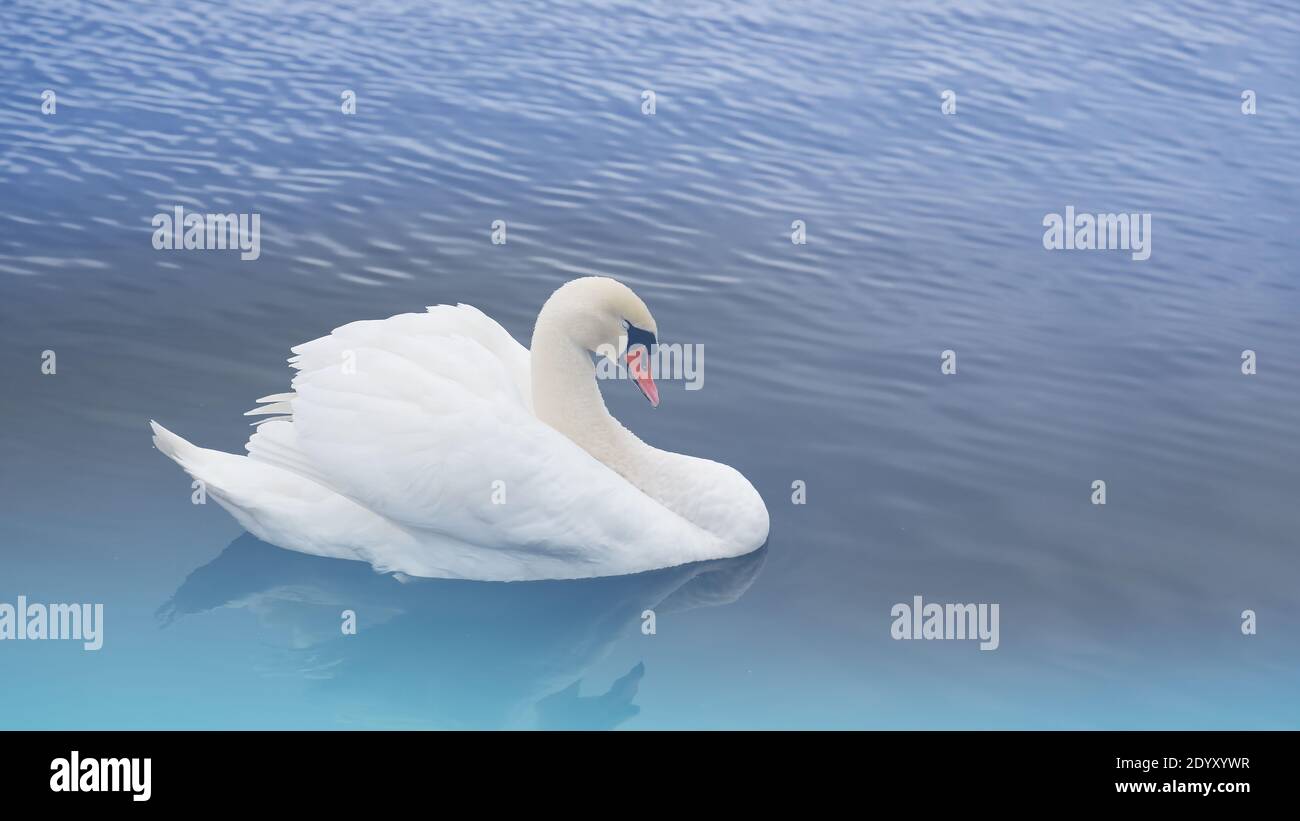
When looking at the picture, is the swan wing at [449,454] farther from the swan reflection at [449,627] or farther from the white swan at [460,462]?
the swan reflection at [449,627]

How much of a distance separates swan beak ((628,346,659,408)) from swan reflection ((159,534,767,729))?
887 mm

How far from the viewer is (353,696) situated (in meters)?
7.12

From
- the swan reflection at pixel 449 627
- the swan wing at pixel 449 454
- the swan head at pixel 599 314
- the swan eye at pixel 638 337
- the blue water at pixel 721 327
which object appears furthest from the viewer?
the swan eye at pixel 638 337

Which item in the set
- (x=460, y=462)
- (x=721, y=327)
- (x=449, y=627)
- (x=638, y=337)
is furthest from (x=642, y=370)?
(x=721, y=327)

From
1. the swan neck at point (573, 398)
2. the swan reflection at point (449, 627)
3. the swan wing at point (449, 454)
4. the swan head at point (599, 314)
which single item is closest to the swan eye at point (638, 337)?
the swan head at point (599, 314)

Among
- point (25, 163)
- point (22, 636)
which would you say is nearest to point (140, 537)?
point (22, 636)

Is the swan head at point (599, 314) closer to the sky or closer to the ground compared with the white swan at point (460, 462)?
closer to the sky

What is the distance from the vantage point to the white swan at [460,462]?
7.57m

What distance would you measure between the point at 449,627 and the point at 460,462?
807 millimetres

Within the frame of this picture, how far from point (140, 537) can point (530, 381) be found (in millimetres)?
2035

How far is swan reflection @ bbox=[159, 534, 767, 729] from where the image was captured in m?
7.16

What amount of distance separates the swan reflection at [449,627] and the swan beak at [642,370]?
0.89 metres

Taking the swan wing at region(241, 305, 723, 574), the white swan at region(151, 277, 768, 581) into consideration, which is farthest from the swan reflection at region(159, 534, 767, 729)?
the swan wing at region(241, 305, 723, 574)

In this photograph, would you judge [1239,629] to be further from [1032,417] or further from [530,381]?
[530,381]
